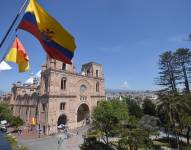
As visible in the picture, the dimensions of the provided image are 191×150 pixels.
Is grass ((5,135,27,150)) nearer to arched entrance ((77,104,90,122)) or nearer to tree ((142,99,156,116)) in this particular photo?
arched entrance ((77,104,90,122))

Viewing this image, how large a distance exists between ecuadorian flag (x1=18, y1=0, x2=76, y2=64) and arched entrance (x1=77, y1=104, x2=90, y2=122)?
4231 cm

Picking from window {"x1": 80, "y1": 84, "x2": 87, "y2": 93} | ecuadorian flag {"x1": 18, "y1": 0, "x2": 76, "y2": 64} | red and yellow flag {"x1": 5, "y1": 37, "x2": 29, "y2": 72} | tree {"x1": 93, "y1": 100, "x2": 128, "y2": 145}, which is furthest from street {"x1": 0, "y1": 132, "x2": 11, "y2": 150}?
ecuadorian flag {"x1": 18, "y1": 0, "x2": 76, "y2": 64}

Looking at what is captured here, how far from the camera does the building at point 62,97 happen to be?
133 ft

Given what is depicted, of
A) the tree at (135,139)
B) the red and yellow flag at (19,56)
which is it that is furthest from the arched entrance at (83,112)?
the red and yellow flag at (19,56)

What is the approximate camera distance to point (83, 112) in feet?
168

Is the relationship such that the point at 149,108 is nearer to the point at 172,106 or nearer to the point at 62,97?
the point at 62,97

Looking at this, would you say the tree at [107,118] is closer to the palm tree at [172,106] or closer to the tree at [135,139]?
the tree at [135,139]

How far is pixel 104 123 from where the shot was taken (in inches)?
1112

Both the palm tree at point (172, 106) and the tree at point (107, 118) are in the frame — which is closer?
the palm tree at point (172, 106)

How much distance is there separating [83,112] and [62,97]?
34.6ft

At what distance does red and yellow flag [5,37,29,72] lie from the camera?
30.3 ft

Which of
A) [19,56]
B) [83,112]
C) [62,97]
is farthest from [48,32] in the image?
[83,112]

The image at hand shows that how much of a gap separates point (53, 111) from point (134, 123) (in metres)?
17.6

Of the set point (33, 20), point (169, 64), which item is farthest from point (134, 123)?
point (33, 20)
